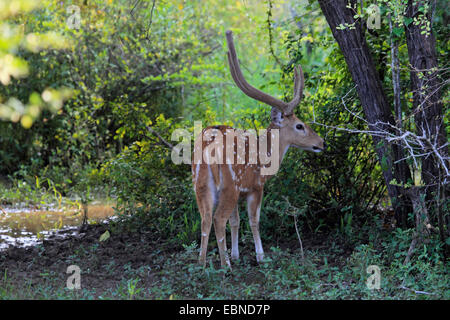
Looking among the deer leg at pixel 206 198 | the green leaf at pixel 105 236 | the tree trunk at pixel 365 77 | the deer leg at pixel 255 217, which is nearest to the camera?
the deer leg at pixel 206 198

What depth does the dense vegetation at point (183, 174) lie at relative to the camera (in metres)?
5.02

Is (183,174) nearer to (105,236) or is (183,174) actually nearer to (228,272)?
(105,236)

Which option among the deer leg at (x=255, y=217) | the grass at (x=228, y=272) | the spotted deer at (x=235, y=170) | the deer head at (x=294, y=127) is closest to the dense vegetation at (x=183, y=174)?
the grass at (x=228, y=272)

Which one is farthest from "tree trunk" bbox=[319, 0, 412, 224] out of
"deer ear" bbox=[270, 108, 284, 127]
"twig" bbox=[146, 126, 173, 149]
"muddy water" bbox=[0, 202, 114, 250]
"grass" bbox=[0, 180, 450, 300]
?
"muddy water" bbox=[0, 202, 114, 250]

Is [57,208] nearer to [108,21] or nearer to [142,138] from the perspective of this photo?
[142,138]

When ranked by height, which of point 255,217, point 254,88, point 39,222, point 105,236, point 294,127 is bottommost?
point 105,236

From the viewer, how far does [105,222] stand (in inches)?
302

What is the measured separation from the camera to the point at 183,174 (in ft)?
24.5

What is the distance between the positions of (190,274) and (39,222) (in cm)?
358

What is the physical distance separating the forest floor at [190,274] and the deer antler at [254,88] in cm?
149

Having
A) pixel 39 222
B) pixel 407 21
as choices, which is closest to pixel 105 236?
pixel 39 222

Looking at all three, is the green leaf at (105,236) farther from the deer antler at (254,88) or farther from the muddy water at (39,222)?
the deer antler at (254,88)
